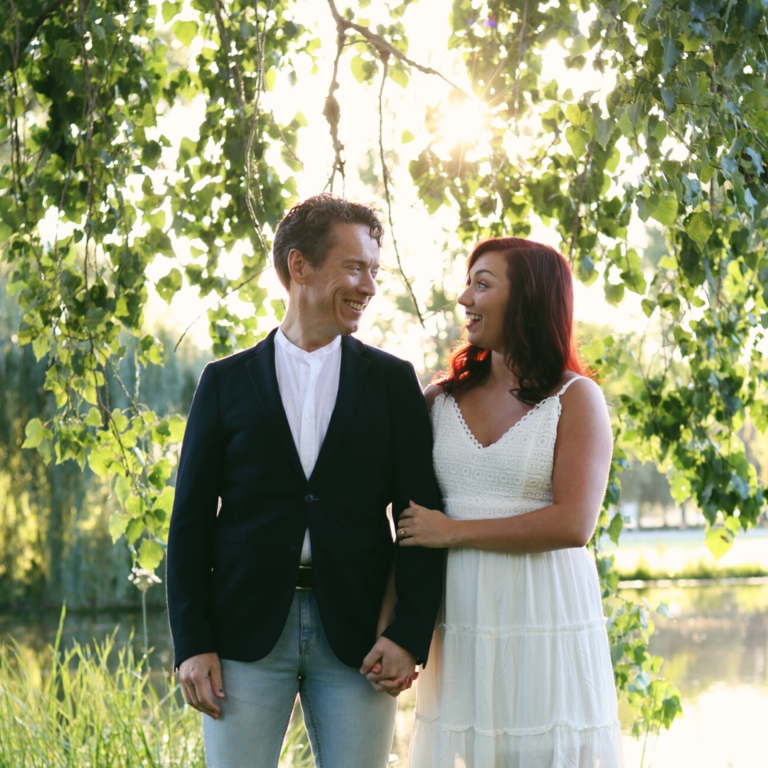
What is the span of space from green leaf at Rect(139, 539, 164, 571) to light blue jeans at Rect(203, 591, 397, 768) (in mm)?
909

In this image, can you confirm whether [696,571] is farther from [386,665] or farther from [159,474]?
[386,665]

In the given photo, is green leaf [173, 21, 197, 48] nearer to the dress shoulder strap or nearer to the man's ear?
the man's ear

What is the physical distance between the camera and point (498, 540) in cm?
182

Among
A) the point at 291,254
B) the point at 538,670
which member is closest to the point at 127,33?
the point at 291,254

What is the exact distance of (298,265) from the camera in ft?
6.32

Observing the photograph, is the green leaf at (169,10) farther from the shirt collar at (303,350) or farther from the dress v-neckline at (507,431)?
the dress v-neckline at (507,431)

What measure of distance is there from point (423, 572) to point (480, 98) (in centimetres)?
166

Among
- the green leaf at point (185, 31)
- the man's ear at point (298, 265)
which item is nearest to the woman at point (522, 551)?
the man's ear at point (298, 265)

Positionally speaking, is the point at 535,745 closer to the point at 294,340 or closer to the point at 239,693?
the point at 239,693

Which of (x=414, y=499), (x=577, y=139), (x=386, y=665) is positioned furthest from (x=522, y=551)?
(x=577, y=139)

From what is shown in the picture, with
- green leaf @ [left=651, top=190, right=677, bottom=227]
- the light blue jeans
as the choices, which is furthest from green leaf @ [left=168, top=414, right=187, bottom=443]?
green leaf @ [left=651, top=190, right=677, bottom=227]

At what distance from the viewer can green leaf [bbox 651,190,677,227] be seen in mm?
1704

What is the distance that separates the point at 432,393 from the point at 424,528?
1.36ft

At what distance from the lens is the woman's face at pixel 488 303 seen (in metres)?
1.99
